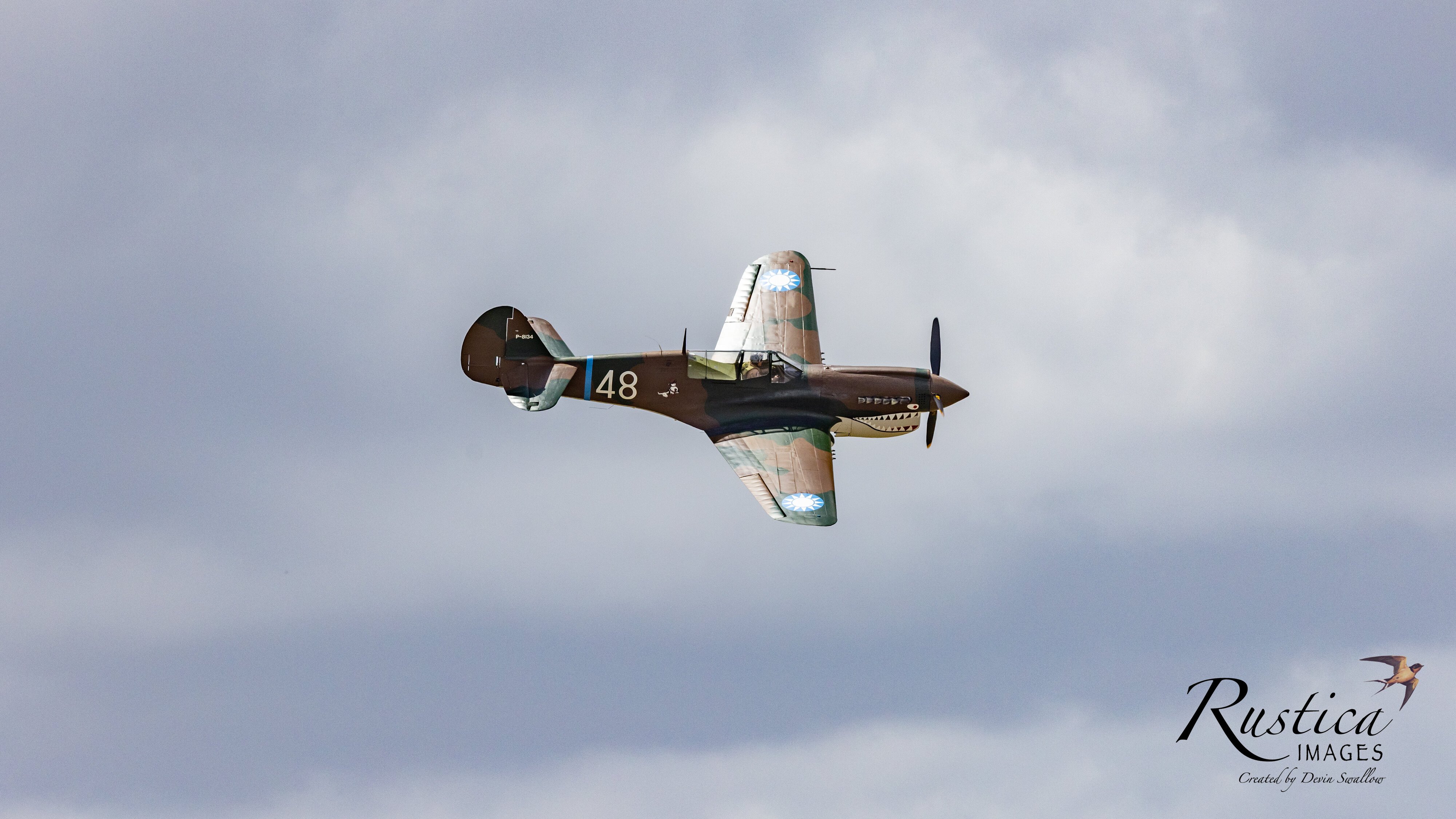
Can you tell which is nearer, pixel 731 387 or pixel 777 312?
pixel 731 387

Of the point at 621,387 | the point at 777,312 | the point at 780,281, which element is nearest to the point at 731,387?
the point at 621,387

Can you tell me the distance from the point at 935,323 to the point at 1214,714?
50.3 ft

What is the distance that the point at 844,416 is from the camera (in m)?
61.8

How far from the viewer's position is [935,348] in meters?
62.8

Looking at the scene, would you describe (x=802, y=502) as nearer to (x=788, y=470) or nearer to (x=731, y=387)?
(x=788, y=470)

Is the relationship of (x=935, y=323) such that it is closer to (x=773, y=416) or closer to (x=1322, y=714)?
(x=773, y=416)

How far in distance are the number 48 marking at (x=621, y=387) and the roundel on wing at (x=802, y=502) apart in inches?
273

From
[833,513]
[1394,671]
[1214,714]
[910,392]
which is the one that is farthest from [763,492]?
[1394,671]

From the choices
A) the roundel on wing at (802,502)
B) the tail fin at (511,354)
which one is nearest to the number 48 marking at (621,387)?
the tail fin at (511,354)

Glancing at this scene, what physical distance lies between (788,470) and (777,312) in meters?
7.81

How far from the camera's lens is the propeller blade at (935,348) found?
62844 millimetres

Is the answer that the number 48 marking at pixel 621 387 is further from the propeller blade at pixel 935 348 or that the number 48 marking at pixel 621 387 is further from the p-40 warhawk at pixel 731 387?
the propeller blade at pixel 935 348

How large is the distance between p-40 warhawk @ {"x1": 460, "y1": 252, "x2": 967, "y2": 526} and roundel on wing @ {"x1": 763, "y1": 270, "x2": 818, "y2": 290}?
3.82 meters

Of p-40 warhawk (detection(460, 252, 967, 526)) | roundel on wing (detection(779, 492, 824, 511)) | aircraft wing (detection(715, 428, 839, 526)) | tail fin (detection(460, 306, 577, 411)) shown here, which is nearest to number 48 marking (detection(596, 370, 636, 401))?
p-40 warhawk (detection(460, 252, 967, 526))
